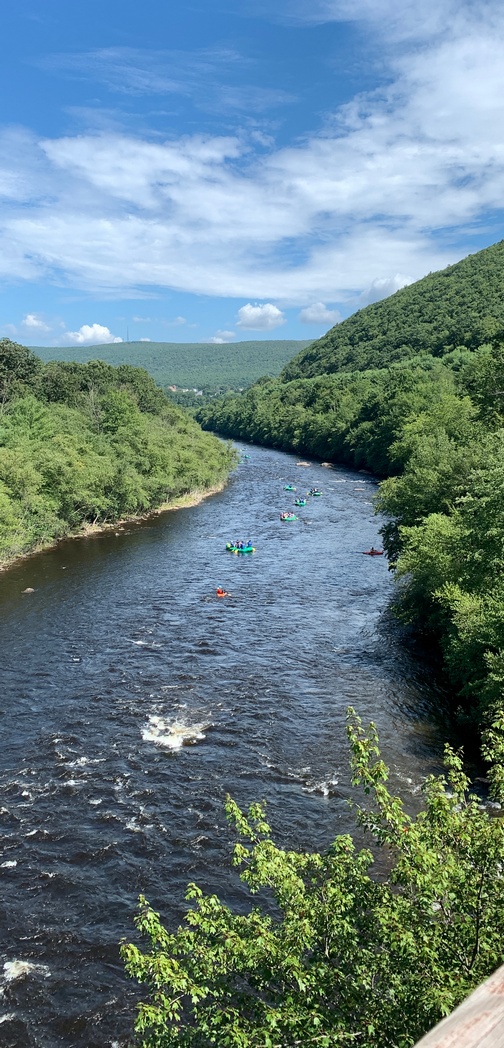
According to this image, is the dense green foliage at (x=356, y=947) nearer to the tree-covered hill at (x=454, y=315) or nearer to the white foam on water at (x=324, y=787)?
the white foam on water at (x=324, y=787)

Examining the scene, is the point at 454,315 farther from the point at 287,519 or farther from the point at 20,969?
the point at 20,969

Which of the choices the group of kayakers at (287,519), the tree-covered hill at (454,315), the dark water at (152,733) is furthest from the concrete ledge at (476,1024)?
the tree-covered hill at (454,315)

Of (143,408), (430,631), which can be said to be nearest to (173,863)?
(430,631)

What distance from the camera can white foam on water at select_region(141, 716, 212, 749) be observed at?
28078mm

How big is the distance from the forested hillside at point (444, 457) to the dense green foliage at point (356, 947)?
93.5 inches

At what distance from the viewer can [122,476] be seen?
71438 mm

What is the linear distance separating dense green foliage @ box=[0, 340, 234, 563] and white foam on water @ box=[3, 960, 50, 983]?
125ft

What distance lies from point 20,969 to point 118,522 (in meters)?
57.7

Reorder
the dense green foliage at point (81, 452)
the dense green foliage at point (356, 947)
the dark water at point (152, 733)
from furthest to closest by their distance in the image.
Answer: the dense green foliage at point (81, 452), the dark water at point (152, 733), the dense green foliage at point (356, 947)

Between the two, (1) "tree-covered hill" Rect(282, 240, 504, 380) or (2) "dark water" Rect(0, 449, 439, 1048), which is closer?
(2) "dark water" Rect(0, 449, 439, 1048)

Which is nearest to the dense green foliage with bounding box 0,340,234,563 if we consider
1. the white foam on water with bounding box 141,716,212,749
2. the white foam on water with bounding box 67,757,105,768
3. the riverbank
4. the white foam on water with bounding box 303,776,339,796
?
the riverbank

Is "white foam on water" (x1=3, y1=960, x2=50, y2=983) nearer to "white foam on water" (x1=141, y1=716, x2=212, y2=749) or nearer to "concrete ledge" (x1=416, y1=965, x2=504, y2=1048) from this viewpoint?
"white foam on water" (x1=141, y1=716, x2=212, y2=749)

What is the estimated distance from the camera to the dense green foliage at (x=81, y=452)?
58.7m

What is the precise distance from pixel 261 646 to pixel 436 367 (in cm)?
10706
